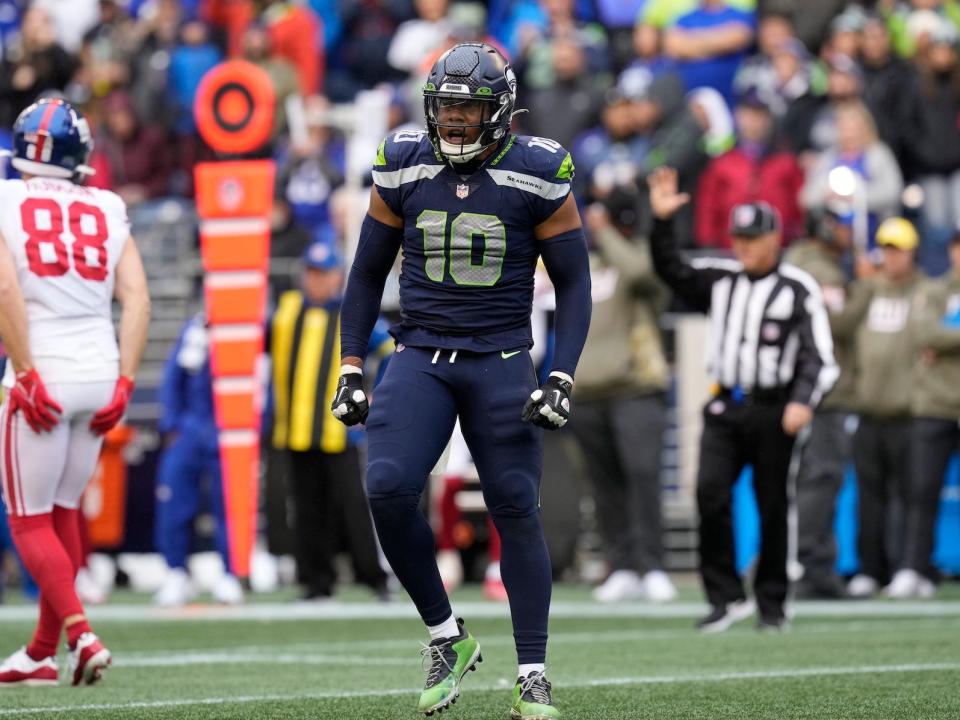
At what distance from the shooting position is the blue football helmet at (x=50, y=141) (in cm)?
698

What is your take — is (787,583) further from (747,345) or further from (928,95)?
(928,95)

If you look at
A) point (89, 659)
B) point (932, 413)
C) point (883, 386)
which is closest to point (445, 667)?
point (89, 659)

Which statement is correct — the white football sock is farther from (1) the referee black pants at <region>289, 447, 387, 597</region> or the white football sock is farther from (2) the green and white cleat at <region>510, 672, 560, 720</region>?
(1) the referee black pants at <region>289, 447, 387, 597</region>

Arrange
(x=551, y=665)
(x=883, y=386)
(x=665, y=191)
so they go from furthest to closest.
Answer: (x=883, y=386) < (x=665, y=191) < (x=551, y=665)

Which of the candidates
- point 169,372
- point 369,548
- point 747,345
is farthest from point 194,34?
point 747,345

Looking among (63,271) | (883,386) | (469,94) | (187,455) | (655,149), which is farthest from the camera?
(655,149)

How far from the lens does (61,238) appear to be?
6891 mm

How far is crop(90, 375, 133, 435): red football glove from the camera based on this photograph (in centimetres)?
688

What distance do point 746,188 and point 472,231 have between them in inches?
333

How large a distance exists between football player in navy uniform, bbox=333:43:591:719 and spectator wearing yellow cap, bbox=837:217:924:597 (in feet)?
22.7

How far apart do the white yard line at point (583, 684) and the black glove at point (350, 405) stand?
1043 mm

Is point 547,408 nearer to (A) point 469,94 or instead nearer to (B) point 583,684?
→ (A) point 469,94

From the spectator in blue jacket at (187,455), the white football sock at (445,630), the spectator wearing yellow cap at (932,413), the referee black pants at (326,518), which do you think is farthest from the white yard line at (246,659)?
the spectator wearing yellow cap at (932,413)

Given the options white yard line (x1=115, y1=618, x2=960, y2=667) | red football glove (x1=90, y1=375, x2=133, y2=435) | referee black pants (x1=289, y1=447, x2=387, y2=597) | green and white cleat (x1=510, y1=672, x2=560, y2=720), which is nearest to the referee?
white yard line (x1=115, y1=618, x2=960, y2=667)
